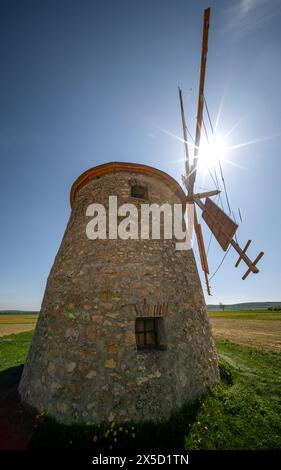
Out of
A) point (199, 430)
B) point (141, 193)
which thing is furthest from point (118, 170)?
point (199, 430)

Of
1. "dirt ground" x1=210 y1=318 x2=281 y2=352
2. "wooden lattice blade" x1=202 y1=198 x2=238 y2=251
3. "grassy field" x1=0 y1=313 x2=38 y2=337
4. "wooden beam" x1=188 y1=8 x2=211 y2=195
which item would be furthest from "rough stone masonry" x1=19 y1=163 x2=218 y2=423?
"grassy field" x1=0 y1=313 x2=38 y2=337

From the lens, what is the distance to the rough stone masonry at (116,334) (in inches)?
172

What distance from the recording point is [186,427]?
14.2ft

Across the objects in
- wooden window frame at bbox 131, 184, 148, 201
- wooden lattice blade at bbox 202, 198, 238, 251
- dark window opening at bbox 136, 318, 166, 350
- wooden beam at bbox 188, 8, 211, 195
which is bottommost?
dark window opening at bbox 136, 318, 166, 350

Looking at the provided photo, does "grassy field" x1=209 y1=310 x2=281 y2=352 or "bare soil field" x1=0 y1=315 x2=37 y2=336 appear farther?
"bare soil field" x1=0 y1=315 x2=37 y2=336

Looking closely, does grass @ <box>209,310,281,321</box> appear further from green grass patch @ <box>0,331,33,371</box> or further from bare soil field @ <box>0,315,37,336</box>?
bare soil field @ <box>0,315,37,336</box>

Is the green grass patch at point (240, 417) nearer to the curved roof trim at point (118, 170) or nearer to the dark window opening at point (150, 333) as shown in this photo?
the dark window opening at point (150, 333)

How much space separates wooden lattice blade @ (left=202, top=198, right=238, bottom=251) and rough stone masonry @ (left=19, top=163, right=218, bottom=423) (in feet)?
6.57

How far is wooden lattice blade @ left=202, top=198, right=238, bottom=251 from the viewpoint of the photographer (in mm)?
7450

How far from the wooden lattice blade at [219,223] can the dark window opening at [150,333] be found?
410cm

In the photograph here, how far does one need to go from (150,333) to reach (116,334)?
46.9 inches

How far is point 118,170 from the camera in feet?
24.1

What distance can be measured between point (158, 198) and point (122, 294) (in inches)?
148

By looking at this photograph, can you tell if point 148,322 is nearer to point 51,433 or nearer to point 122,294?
point 122,294
